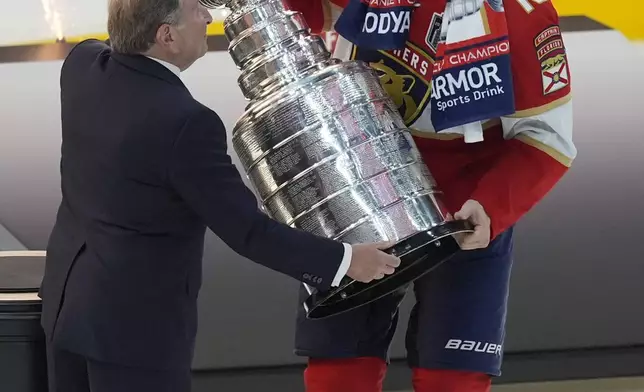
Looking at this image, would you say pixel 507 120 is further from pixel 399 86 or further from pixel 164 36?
pixel 164 36

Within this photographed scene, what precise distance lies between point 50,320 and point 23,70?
861 millimetres

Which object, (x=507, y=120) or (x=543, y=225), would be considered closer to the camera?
(x=507, y=120)

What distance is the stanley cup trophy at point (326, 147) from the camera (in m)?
0.90

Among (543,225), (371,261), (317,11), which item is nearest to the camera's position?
(371,261)

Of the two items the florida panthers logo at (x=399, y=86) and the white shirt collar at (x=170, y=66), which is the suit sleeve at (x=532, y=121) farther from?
the white shirt collar at (x=170, y=66)

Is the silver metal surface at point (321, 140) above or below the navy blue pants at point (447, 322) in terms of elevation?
above

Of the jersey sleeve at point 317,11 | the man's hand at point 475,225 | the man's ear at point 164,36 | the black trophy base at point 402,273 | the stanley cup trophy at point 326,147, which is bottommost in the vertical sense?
the black trophy base at point 402,273

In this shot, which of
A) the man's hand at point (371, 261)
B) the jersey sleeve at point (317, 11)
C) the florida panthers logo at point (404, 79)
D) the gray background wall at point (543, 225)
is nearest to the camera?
the man's hand at point (371, 261)

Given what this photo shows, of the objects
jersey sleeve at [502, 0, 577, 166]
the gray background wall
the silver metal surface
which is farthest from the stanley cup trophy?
the gray background wall

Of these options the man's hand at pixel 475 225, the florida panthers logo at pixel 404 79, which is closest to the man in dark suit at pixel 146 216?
the man's hand at pixel 475 225

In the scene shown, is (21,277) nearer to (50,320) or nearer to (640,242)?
(50,320)

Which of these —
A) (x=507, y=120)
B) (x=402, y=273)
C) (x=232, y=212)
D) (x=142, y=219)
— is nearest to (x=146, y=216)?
(x=142, y=219)

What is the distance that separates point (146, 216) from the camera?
3.09 ft

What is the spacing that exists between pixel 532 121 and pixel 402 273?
0.26 meters
